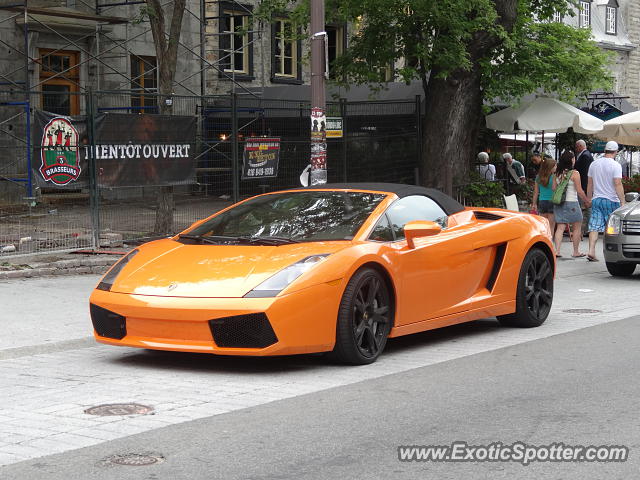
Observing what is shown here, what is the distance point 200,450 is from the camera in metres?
5.59

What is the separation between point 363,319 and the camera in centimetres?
799

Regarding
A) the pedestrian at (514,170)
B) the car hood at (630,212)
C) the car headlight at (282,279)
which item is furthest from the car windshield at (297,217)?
the pedestrian at (514,170)

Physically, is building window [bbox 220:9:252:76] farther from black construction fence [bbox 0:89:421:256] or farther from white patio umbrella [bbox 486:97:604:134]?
black construction fence [bbox 0:89:421:256]

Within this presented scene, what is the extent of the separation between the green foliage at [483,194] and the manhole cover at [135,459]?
→ 16.3 metres

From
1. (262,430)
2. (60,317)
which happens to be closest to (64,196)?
(60,317)

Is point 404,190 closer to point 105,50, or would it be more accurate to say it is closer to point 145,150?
point 145,150

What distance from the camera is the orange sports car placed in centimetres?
749

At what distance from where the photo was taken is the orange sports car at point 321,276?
7.49m

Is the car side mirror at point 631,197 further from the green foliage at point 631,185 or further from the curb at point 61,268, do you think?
the green foliage at point 631,185

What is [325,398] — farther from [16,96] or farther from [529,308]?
[16,96]

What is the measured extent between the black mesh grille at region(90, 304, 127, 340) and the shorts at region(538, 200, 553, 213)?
11.0 meters

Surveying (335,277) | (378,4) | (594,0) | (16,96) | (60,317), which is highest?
(594,0)

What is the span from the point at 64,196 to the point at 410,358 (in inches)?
362

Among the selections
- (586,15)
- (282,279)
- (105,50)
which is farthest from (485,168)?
(586,15)
